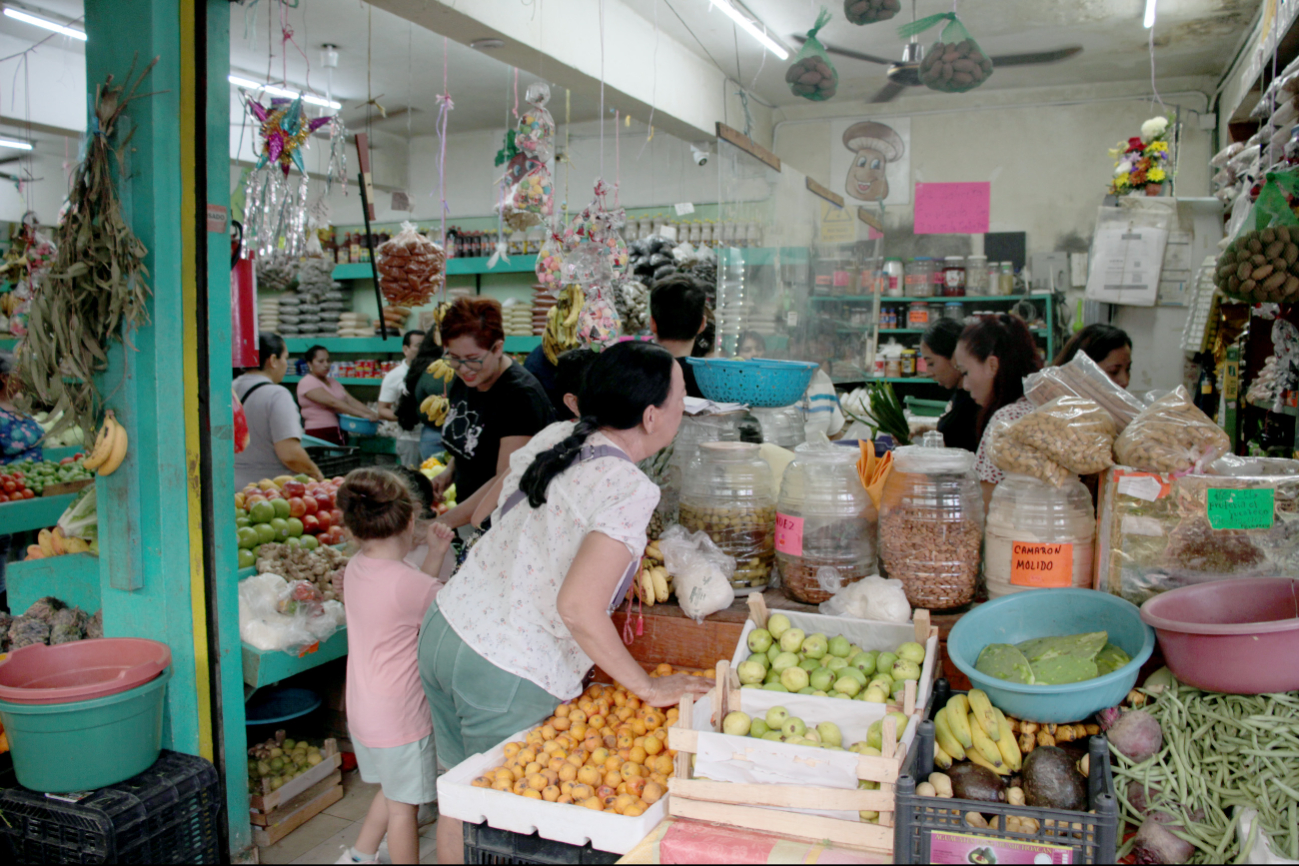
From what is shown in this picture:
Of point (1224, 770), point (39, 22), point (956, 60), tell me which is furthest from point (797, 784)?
point (39, 22)

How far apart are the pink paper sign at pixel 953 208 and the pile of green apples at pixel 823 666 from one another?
654 centimetres

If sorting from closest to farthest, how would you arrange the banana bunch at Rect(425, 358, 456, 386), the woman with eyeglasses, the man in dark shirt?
the woman with eyeglasses
the man in dark shirt
the banana bunch at Rect(425, 358, 456, 386)

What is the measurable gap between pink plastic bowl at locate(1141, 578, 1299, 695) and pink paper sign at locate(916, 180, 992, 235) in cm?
641

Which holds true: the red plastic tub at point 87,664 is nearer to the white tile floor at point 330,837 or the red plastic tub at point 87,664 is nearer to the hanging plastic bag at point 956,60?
the white tile floor at point 330,837

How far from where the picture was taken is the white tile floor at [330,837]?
8.93ft

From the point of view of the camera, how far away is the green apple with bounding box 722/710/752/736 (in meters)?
1.63

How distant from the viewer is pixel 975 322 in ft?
10.5

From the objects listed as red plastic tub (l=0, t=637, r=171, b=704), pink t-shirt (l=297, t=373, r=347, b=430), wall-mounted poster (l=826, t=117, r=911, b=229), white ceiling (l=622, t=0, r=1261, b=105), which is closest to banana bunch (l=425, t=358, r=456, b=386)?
red plastic tub (l=0, t=637, r=171, b=704)

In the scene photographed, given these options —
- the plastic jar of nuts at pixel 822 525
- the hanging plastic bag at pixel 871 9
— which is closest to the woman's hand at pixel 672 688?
the plastic jar of nuts at pixel 822 525

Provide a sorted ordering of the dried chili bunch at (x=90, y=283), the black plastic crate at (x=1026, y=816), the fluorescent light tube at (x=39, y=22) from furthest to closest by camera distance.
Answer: the fluorescent light tube at (x=39, y=22), the dried chili bunch at (x=90, y=283), the black plastic crate at (x=1026, y=816)

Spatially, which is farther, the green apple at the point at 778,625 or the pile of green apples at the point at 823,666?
the green apple at the point at 778,625

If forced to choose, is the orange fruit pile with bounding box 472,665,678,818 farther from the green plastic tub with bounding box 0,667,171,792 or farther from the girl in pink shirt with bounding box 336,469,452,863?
the green plastic tub with bounding box 0,667,171,792

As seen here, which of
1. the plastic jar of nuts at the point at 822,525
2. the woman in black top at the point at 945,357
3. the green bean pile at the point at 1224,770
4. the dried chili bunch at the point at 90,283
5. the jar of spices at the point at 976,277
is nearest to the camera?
the green bean pile at the point at 1224,770

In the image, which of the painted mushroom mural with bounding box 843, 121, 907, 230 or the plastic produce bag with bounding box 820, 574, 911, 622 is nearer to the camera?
the plastic produce bag with bounding box 820, 574, 911, 622
